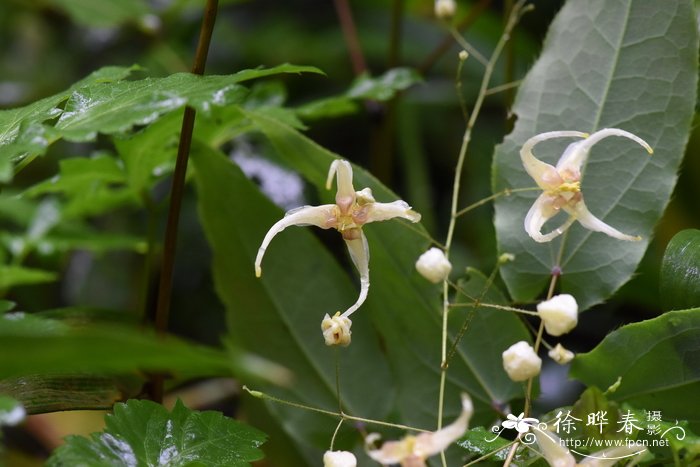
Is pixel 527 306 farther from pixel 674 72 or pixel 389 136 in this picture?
pixel 389 136

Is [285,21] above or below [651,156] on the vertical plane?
above

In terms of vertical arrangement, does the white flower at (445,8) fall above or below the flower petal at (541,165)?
above

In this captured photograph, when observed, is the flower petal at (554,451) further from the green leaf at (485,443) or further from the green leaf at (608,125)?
the green leaf at (608,125)

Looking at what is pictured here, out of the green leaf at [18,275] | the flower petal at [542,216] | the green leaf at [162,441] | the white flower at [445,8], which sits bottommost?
the green leaf at [162,441]

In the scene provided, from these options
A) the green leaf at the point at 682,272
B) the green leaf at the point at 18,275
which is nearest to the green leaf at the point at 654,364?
the green leaf at the point at 682,272

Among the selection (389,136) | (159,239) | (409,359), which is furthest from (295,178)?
(409,359)

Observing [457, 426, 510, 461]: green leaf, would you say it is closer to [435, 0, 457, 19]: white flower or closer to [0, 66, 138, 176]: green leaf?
[0, 66, 138, 176]: green leaf
